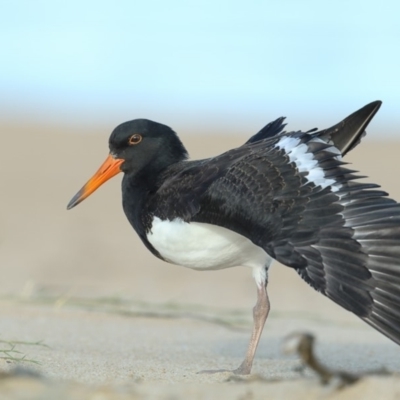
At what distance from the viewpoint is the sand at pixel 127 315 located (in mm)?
4465

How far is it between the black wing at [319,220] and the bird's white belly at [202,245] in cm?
14

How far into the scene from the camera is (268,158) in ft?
19.1

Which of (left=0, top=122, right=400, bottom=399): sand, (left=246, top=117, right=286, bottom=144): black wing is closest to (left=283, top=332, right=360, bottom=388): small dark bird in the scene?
(left=0, top=122, right=400, bottom=399): sand

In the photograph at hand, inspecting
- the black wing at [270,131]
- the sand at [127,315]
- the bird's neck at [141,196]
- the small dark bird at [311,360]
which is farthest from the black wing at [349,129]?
the small dark bird at [311,360]

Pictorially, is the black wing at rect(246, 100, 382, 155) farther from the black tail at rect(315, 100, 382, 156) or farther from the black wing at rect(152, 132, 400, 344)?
the black wing at rect(152, 132, 400, 344)

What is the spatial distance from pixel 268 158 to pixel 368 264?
37.7 inches

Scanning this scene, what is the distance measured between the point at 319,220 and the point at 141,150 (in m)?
2.04

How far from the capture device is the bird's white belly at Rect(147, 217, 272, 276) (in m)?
6.04

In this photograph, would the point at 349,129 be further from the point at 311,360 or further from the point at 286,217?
the point at 311,360

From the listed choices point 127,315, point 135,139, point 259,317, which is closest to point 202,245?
point 259,317

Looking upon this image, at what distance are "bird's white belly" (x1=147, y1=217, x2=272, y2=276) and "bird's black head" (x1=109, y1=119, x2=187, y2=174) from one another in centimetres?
83

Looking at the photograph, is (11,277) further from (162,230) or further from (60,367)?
(60,367)

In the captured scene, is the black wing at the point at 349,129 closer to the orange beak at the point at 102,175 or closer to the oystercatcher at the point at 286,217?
the oystercatcher at the point at 286,217

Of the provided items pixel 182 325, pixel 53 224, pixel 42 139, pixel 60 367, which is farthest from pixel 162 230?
pixel 42 139
